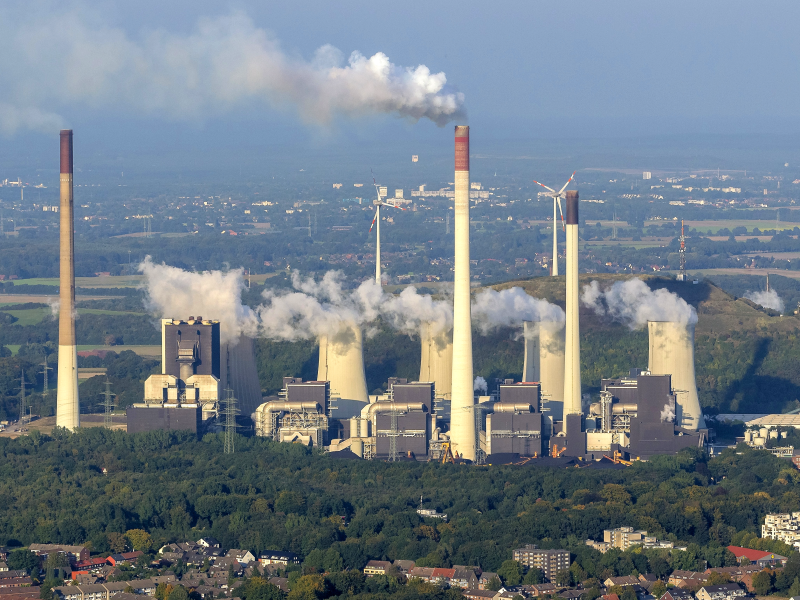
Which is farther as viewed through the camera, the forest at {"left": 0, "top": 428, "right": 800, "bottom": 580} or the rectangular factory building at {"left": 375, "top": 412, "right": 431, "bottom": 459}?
the rectangular factory building at {"left": 375, "top": 412, "right": 431, "bottom": 459}

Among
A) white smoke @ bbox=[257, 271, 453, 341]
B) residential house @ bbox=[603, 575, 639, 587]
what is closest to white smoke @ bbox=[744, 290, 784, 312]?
white smoke @ bbox=[257, 271, 453, 341]

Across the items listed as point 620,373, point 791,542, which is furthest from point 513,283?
point 791,542

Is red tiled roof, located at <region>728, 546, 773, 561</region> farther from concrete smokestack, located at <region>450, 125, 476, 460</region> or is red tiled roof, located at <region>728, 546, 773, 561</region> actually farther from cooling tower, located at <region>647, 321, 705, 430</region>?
cooling tower, located at <region>647, 321, 705, 430</region>

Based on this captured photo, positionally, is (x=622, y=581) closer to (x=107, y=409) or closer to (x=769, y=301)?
(x=107, y=409)

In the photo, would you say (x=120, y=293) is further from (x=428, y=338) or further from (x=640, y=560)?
(x=640, y=560)

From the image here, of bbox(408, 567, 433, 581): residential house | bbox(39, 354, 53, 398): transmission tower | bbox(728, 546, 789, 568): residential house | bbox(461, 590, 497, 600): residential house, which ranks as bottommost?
bbox(461, 590, 497, 600): residential house

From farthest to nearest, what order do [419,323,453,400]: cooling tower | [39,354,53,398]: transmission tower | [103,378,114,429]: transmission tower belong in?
[39,354,53,398]: transmission tower, [419,323,453,400]: cooling tower, [103,378,114,429]: transmission tower

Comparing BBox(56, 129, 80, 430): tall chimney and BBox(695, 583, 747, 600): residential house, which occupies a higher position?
BBox(56, 129, 80, 430): tall chimney
